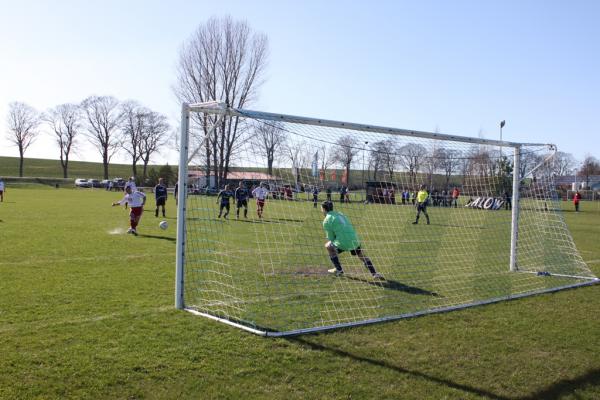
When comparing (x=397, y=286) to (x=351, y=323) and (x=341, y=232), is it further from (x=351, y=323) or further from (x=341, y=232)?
(x=351, y=323)

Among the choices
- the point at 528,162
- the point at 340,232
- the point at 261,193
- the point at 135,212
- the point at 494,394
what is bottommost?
the point at 494,394

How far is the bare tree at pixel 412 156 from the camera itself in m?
9.41

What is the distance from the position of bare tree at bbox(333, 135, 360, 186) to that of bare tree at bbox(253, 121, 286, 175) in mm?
989

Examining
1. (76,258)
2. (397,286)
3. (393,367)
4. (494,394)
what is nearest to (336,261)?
(397,286)

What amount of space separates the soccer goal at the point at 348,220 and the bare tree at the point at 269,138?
19mm

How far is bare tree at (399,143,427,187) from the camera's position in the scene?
30.9ft

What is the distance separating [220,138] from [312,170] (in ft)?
5.45

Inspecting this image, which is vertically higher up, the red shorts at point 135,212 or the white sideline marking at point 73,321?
the red shorts at point 135,212

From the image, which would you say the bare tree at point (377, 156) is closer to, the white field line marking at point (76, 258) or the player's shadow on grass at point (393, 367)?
the player's shadow on grass at point (393, 367)

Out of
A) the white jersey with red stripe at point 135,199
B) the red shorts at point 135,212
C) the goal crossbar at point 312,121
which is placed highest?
the goal crossbar at point 312,121

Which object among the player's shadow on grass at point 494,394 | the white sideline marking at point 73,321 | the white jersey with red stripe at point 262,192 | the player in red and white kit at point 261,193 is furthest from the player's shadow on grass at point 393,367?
the white jersey with red stripe at point 262,192

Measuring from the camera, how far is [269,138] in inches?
296

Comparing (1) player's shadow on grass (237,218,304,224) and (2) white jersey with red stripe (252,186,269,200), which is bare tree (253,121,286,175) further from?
(1) player's shadow on grass (237,218,304,224)

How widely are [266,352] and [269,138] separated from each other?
3431 millimetres
